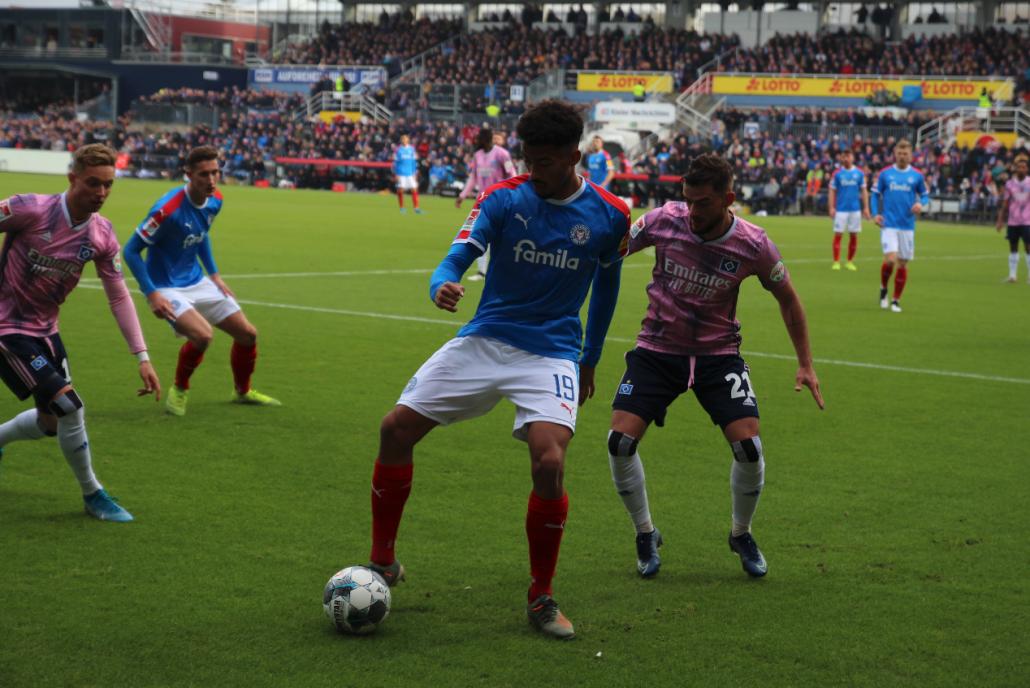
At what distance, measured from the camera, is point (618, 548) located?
646 centimetres

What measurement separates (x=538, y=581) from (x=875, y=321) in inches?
489

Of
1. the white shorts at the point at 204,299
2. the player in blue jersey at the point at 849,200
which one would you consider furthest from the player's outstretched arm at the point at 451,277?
the player in blue jersey at the point at 849,200

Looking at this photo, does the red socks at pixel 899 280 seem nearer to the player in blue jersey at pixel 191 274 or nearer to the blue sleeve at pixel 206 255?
the player in blue jersey at pixel 191 274

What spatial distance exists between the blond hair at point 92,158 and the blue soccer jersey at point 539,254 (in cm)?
218

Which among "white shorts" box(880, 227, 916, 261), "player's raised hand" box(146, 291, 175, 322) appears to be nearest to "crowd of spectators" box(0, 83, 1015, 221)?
"white shorts" box(880, 227, 916, 261)

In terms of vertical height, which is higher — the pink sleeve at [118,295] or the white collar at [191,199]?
the white collar at [191,199]

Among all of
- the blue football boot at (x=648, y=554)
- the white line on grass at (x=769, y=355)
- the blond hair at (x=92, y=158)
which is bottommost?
the white line on grass at (x=769, y=355)

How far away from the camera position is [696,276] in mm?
6238

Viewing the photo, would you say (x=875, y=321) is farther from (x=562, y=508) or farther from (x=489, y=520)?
(x=562, y=508)

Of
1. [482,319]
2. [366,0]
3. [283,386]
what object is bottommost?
[283,386]

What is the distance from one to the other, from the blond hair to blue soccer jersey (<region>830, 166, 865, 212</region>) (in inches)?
776

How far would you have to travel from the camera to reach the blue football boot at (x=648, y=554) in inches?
235

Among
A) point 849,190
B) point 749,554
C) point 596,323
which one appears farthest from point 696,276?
point 849,190

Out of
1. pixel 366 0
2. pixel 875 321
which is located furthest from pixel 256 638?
pixel 366 0
